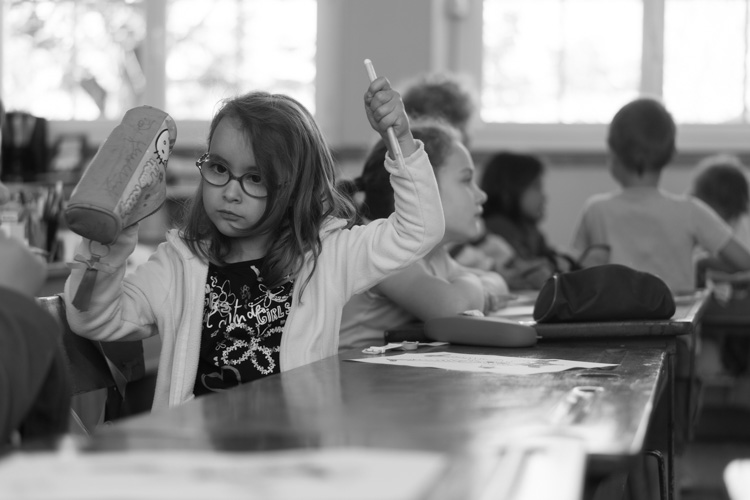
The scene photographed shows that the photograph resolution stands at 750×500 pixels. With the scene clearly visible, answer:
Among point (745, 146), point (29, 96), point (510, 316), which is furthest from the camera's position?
point (29, 96)

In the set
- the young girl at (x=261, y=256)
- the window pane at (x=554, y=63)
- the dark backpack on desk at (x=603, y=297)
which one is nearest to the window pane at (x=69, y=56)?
the window pane at (x=554, y=63)

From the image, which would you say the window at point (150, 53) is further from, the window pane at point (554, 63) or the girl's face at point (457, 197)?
the girl's face at point (457, 197)

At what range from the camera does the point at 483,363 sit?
4.25 feet

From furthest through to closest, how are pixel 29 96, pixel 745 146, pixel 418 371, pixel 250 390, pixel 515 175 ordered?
pixel 29 96 → pixel 745 146 → pixel 515 175 → pixel 418 371 → pixel 250 390

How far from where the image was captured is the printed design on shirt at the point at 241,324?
161 centimetres

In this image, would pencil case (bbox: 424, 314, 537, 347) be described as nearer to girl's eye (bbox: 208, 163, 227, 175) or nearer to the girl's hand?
the girl's hand

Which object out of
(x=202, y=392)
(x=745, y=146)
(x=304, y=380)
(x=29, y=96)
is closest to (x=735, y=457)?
(x=745, y=146)

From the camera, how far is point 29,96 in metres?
5.39

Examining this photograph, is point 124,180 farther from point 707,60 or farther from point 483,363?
point 707,60

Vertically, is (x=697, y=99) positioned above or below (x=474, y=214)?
above

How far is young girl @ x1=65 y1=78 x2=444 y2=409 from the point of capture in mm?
1586

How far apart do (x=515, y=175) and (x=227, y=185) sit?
2312 mm

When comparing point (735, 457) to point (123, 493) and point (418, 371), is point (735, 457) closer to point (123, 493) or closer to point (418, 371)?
point (418, 371)

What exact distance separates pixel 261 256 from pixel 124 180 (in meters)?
0.43
